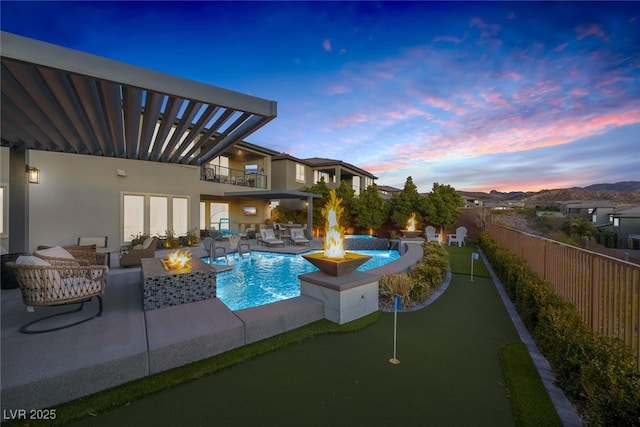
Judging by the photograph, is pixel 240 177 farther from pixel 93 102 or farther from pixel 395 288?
pixel 395 288

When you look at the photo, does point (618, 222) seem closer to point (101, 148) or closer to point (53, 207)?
point (101, 148)

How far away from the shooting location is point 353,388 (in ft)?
9.49

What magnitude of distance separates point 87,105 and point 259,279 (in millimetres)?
6013

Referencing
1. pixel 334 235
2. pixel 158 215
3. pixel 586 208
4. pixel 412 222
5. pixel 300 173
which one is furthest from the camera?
pixel 586 208

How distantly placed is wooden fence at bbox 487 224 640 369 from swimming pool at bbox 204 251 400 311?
5.50m

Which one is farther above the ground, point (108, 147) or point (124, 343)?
point (108, 147)

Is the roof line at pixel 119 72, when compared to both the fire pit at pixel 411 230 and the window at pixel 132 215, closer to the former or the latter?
the window at pixel 132 215

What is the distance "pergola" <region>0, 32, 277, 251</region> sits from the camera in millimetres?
3180

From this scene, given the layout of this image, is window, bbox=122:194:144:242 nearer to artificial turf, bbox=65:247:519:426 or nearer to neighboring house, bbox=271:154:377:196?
artificial turf, bbox=65:247:519:426

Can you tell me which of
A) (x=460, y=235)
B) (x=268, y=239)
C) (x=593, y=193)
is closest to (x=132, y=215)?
(x=268, y=239)

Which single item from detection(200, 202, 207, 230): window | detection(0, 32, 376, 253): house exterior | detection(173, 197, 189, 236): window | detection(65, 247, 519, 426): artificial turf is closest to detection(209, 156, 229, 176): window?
detection(0, 32, 376, 253): house exterior

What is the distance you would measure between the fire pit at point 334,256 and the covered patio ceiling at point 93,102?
7.24ft

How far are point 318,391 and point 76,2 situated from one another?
11482mm

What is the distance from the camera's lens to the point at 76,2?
757 centimetres
